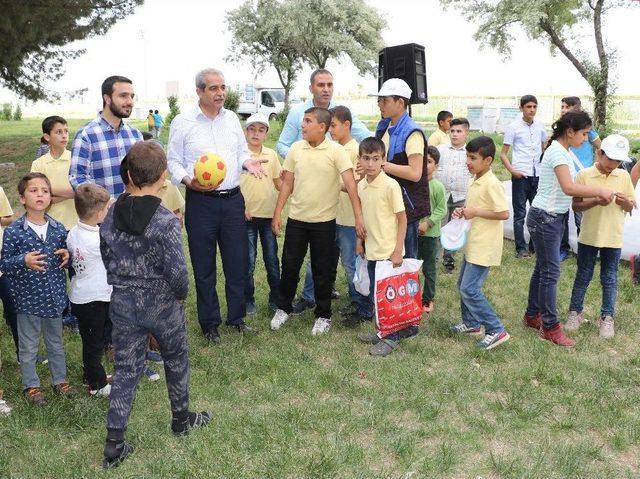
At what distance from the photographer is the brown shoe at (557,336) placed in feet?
16.8

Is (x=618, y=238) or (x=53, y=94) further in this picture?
(x=53, y=94)

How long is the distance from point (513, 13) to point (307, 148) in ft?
83.6

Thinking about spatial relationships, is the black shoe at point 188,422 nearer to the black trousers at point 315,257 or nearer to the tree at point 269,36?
the black trousers at point 315,257

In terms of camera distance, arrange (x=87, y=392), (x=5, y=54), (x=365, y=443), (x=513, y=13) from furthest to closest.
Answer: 1. (x=513, y=13)
2. (x=5, y=54)
3. (x=87, y=392)
4. (x=365, y=443)

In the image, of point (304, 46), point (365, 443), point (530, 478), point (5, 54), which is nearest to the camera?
point (530, 478)

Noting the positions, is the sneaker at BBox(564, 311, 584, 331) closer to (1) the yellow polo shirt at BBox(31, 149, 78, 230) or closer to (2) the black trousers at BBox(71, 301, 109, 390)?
(2) the black trousers at BBox(71, 301, 109, 390)

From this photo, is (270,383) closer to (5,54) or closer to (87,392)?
(87,392)

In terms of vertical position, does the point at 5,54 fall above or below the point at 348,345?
above

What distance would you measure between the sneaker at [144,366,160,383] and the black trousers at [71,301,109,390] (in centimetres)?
36

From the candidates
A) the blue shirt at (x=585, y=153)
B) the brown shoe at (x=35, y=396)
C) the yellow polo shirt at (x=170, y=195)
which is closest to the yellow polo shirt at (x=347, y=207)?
the yellow polo shirt at (x=170, y=195)

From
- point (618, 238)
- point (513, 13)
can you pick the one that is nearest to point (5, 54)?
point (618, 238)

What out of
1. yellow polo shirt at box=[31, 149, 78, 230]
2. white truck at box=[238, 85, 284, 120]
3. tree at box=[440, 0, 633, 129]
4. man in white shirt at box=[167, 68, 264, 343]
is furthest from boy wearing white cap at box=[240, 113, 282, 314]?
white truck at box=[238, 85, 284, 120]

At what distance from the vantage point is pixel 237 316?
17.6 feet

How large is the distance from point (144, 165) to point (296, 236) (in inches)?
90.2
